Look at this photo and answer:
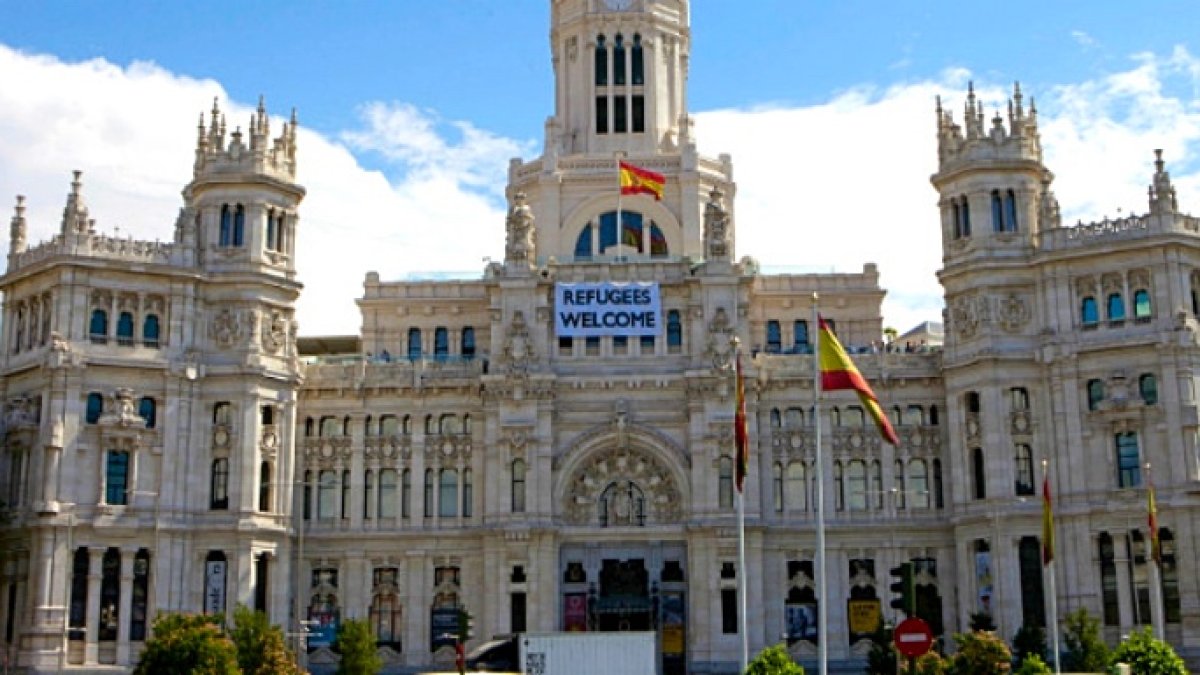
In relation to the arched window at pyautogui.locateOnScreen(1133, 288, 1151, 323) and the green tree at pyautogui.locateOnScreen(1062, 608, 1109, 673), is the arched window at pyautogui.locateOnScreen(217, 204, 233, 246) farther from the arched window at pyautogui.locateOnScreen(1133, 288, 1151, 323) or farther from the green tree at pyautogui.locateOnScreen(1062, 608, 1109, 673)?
the arched window at pyautogui.locateOnScreen(1133, 288, 1151, 323)

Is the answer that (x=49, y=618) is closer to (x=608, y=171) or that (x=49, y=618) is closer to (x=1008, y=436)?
(x=608, y=171)

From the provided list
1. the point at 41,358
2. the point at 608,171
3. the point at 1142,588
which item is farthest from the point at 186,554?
the point at 1142,588

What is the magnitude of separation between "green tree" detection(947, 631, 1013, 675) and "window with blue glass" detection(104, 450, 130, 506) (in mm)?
42247

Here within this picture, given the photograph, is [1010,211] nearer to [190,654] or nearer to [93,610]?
[190,654]

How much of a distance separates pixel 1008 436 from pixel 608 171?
30.4m

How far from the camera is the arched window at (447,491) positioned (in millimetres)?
84625

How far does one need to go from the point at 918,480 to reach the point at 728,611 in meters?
13.4

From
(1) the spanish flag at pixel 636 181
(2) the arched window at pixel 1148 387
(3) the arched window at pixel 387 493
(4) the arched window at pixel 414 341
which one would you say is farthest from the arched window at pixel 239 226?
(2) the arched window at pixel 1148 387

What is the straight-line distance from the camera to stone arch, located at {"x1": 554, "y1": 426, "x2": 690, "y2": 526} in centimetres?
8250

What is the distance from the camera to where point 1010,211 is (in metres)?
81.5

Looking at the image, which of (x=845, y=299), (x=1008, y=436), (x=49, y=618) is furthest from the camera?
(x=845, y=299)

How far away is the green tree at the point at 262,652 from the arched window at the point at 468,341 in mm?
29529

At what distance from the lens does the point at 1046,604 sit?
7562 centimetres

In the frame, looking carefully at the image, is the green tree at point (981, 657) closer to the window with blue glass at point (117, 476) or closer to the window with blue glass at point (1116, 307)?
the window with blue glass at point (1116, 307)
